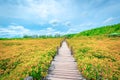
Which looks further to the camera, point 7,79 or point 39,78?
point 7,79

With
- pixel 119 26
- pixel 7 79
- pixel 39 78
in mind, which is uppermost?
pixel 119 26

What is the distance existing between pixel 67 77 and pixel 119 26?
82.2 m

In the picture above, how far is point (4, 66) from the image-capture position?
1531cm

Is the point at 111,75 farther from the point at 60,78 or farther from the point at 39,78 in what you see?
the point at 39,78

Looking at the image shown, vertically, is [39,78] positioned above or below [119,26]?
below

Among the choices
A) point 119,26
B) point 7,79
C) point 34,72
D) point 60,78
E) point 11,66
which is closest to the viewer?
point 60,78

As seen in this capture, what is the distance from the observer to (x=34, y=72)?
10.0m

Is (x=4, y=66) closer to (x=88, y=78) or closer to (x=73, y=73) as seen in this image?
(x=73, y=73)

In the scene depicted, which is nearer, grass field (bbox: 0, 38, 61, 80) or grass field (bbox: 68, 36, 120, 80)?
grass field (bbox: 68, 36, 120, 80)

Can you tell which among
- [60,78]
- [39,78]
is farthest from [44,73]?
[60,78]

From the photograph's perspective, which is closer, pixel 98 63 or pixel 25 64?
pixel 25 64

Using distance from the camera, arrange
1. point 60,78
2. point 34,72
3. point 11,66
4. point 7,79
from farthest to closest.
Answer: point 11,66
point 7,79
point 34,72
point 60,78

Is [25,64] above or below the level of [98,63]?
below

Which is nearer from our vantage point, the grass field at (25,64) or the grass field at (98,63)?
the grass field at (98,63)
